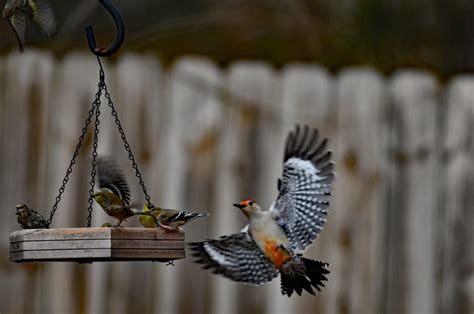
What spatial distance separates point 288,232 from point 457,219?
1.38 m

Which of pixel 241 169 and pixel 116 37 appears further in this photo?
pixel 241 169

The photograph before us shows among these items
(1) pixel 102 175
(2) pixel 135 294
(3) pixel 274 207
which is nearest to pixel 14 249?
(1) pixel 102 175

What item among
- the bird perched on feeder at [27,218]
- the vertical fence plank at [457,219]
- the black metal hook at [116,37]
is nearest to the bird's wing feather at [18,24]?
the black metal hook at [116,37]

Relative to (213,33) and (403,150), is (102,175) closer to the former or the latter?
(403,150)

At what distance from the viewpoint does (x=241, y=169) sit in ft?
19.3

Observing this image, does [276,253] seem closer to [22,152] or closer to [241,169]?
[241,169]

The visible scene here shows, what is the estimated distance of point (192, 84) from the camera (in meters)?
5.92

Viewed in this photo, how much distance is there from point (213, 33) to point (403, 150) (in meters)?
2.30

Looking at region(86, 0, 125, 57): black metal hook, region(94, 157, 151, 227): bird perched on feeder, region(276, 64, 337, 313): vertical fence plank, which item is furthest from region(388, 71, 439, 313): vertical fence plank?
region(86, 0, 125, 57): black metal hook

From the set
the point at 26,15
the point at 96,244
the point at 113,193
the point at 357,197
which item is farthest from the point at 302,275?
the point at 26,15

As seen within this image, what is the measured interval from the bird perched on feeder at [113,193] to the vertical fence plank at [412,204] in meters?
1.92

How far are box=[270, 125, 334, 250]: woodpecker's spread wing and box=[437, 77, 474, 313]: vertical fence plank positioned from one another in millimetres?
1122

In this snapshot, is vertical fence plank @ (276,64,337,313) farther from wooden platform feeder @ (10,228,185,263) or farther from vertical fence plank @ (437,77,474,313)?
wooden platform feeder @ (10,228,185,263)

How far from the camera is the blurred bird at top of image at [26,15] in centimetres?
411
